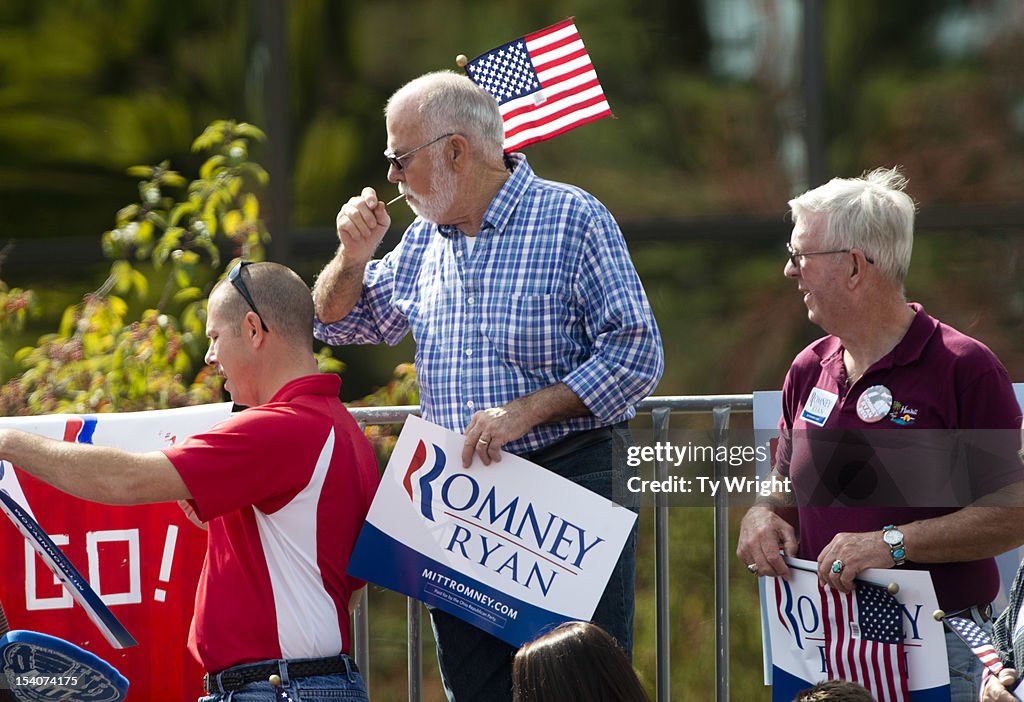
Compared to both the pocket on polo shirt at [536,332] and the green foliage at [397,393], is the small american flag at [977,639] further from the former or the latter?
the green foliage at [397,393]

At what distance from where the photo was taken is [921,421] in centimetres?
387

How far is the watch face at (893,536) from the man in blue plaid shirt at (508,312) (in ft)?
2.47

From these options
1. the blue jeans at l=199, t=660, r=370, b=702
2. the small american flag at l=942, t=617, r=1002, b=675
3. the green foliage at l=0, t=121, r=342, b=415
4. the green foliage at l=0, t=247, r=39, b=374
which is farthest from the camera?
the green foliage at l=0, t=247, r=39, b=374

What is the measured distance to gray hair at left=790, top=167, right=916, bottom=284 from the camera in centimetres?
405

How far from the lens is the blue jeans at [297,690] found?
3.78 metres

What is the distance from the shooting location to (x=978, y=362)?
384cm

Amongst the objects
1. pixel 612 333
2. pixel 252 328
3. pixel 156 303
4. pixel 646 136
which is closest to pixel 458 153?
pixel 612 333

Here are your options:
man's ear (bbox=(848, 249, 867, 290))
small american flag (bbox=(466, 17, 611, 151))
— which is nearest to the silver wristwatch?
man's ear (bbox=(848, 249, 867, 290))

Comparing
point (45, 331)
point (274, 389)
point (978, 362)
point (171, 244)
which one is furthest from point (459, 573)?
point (45, 331)

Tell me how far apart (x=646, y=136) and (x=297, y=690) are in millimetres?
4412

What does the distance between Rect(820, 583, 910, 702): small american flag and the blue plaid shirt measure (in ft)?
2.57

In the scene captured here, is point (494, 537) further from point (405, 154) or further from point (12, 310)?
point (12, 310)

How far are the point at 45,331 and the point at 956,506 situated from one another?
5.51 m

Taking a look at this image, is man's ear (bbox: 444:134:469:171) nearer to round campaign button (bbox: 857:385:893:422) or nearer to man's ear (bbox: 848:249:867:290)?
man's ear (bbox: 848:249:867:290)
